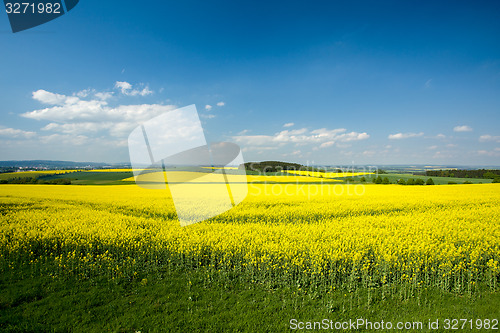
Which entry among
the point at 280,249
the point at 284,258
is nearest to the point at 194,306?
the point at 284,258

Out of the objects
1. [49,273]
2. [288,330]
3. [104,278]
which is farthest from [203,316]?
[49,273]

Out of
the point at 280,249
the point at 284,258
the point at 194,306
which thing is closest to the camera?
the point at 194,306

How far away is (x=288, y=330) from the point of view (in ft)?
15.9

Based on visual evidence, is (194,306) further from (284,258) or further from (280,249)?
(280,249)

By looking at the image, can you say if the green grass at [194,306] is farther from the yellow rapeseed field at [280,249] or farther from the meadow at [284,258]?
the yellow rapeseed field at [280,249]

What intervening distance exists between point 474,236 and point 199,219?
1329 centimetres

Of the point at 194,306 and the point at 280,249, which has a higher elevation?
the point at 280,249

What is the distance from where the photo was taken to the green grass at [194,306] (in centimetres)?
494

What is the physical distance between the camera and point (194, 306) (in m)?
5.64

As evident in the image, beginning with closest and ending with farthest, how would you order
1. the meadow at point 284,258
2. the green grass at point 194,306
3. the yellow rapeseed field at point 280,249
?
the green grass at point 194,306 → the meadow at point 284,258 → the yellow rapeseed field at point 280,249

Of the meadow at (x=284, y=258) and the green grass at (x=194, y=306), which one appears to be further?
the meadow at (x=284, y=258)

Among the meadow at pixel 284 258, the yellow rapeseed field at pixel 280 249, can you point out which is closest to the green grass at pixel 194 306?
the meadow at pixel 284 258

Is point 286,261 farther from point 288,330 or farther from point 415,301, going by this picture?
point 415,301

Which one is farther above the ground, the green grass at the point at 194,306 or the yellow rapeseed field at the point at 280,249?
the yellow rapeseed field at the point at 280,249
